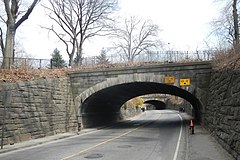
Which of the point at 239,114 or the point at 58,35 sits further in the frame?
the point at 58,35

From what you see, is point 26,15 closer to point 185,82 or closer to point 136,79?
point 136,79

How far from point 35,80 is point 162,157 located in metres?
10.6

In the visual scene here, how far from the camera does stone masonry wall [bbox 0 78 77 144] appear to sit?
1370cm

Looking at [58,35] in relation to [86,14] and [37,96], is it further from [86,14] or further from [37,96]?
[37,96]

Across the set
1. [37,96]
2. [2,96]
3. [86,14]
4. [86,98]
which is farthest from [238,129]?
[86,14]

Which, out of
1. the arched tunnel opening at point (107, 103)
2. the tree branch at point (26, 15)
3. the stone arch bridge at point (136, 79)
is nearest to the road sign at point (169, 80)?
the stone arch bridge at point (136, 79)

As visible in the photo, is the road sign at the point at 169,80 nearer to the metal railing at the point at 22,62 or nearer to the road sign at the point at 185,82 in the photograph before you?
the road sign at the point at 185,82

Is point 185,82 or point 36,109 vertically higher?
point 185,82

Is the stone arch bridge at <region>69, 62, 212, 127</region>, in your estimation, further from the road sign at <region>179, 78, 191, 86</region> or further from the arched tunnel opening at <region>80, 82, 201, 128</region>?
the road sign at <region>179, 78, 191, 86</region>

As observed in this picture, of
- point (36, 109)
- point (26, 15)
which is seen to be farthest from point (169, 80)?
point (26, 15)

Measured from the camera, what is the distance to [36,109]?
1650 cm

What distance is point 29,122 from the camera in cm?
1546

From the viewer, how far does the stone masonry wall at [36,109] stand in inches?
539

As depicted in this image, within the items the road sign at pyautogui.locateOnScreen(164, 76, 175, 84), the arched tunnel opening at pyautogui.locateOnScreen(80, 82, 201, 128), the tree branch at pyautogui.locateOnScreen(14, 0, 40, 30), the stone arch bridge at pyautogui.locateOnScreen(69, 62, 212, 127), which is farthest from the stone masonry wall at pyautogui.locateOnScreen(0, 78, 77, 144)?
the road sign at pyautogui.locateOnScreen(164, 76, 175, 84)
